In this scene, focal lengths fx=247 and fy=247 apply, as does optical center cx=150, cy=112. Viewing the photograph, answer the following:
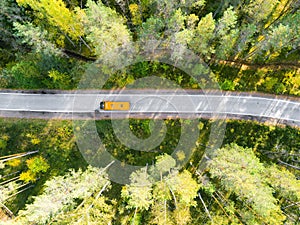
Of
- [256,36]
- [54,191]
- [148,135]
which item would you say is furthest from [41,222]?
[256,36]

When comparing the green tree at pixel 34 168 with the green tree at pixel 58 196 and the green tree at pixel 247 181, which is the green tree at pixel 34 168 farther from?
the green tree at pixel 247 181

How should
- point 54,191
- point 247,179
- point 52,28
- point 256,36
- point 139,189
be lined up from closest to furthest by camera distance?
1. point 247,179
2. point 54,191
3. point 139,189
4. point 52,28
5. point 256,36

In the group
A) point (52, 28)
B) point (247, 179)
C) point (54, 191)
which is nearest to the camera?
point (247, 179)

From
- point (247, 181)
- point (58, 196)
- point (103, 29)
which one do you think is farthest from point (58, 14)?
point (247, 181)

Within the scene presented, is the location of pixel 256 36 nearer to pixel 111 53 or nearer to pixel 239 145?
pixel 239 145

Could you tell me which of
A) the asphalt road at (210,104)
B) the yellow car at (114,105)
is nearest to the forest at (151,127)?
the asphalt road at (210,104)

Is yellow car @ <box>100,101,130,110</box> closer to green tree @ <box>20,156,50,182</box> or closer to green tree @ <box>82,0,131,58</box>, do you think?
green tree @ <box>82,0,131,58</box>

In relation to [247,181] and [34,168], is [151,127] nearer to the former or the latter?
[247,181]
